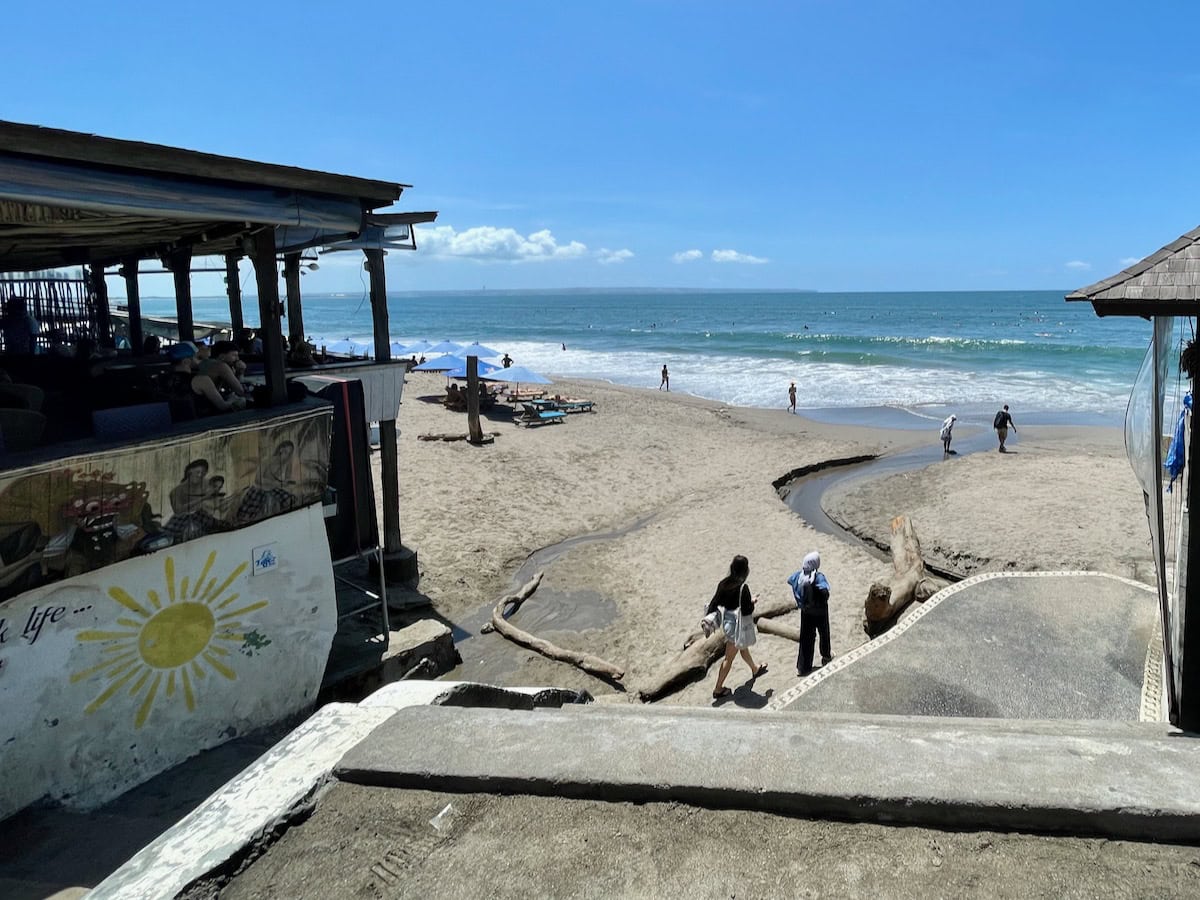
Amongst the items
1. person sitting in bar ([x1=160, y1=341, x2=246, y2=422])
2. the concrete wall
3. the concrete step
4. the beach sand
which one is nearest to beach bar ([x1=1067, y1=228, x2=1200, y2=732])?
the concrete step

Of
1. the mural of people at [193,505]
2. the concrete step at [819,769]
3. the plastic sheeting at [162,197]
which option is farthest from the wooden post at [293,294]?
the concrete step at [819,769]

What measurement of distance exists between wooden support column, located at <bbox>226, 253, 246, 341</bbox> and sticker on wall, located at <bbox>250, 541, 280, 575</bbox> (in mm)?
7156

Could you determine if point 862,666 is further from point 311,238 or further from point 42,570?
point 311,238

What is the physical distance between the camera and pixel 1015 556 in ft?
38.6

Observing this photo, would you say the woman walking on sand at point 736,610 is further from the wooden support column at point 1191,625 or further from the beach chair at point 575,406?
the beach chair at point 575,406

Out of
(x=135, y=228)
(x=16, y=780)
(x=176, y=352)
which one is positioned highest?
(x=135, y=228)

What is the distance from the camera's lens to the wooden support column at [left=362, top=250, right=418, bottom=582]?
34.0ft

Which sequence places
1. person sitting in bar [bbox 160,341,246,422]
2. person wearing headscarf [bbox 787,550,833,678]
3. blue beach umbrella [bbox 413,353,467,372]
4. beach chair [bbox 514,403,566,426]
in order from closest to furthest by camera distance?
person sitting in bar [bbox 160,341,246,422], person wearing headscarf [bbox 787,550,833,678], beach chair [bbox 514,403,566,426], blue beach umbrella [bbox 413,353,467,372]

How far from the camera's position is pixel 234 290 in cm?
1324

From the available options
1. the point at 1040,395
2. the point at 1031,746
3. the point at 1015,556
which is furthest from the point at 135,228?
the point at 1040,395

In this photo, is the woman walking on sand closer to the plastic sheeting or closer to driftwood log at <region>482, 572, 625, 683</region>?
driftwood log at <region>482, 572, 625, 683</region>

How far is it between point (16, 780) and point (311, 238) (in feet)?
24.3

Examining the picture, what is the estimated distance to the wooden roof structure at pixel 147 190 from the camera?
4957 millimetres

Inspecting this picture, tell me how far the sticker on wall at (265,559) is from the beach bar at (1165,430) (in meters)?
5.81
